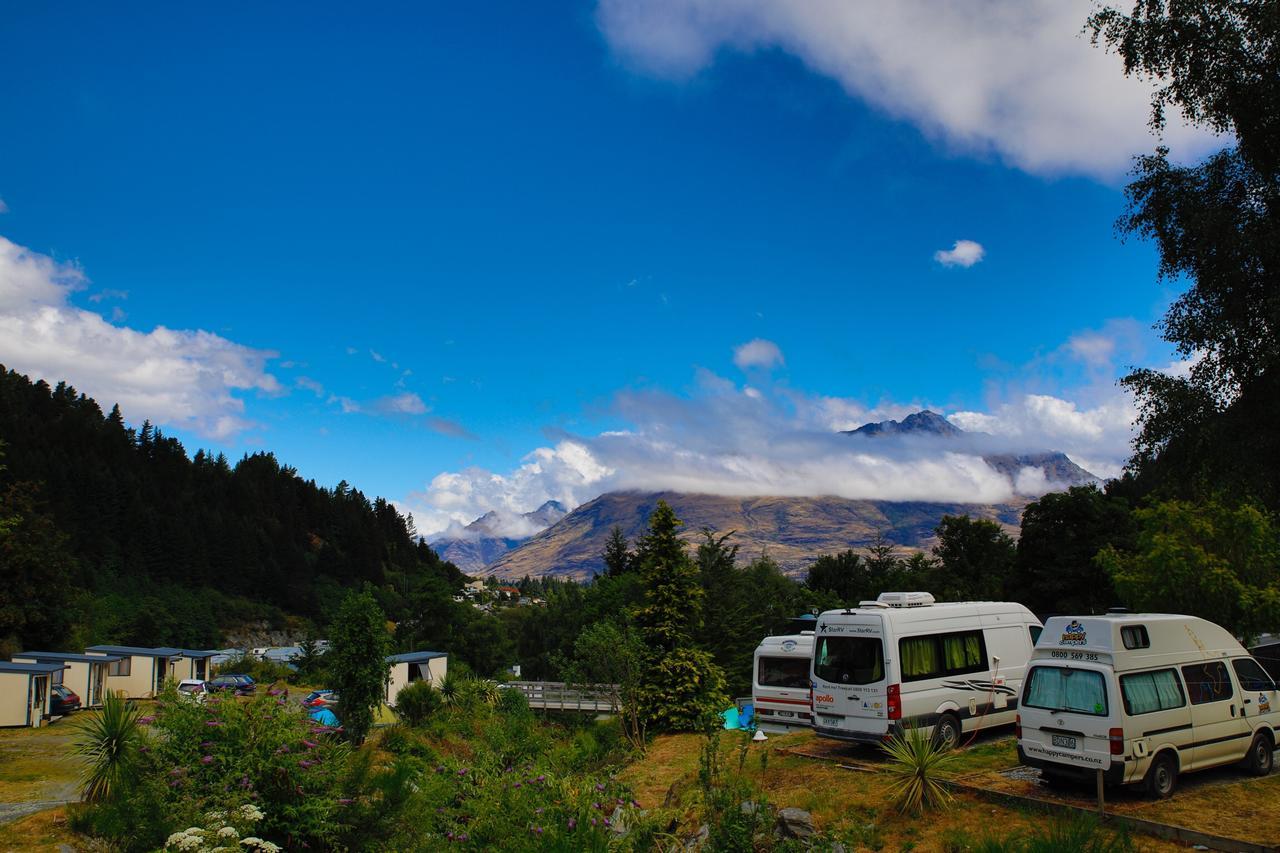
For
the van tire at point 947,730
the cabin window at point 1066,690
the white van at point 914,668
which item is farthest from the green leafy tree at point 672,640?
the cabin window at point 1066,690

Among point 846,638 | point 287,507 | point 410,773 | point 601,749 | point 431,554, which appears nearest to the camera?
point 410,773

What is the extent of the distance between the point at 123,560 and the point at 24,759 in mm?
97463

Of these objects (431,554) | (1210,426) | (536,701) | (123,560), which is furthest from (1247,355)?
(431,554)

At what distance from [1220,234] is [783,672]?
44.9 feet

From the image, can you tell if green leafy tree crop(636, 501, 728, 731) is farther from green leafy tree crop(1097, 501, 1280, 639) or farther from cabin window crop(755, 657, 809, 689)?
green leafy tree crop(1097, 501, 1280, 639)

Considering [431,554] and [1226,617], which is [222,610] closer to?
[431,554]

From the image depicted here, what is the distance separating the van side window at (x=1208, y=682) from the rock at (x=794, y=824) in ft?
19.7

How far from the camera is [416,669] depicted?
51.8 metres

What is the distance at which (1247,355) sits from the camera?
10.6 metres

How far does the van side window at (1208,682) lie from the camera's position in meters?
11.3

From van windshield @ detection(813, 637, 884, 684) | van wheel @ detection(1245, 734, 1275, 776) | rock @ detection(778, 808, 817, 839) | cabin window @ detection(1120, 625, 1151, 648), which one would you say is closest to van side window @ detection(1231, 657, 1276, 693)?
van wheel @ detection(1245, 734, 1275, 776)

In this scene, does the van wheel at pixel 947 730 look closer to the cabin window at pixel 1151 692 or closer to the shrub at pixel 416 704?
the cabin window at pixel 1151 692

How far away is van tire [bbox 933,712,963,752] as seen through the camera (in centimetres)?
1411

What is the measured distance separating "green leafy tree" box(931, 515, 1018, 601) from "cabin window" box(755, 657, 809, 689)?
4246cm
